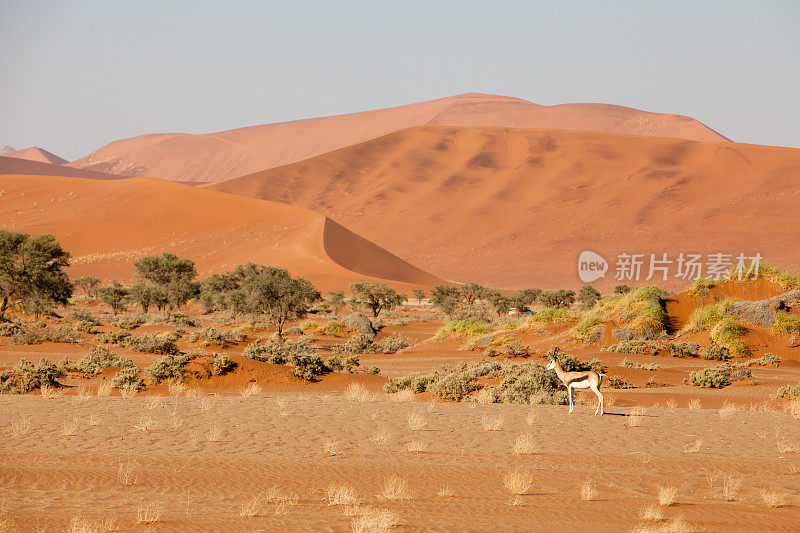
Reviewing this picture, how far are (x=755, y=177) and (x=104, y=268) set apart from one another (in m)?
87.6

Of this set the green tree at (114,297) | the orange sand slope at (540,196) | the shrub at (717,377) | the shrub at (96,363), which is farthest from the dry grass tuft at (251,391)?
the orange sand slope at (540,196)

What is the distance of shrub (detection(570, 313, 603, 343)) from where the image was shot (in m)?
26.5

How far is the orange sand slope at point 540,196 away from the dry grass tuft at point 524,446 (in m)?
70.9

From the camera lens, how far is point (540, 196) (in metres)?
110

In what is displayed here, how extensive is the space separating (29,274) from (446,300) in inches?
1050

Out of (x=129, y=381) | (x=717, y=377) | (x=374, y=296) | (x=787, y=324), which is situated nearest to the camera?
(x=129, y=381)

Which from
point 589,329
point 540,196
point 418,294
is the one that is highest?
point 540,196

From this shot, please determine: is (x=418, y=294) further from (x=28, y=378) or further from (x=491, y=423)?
(x=491, y=423)

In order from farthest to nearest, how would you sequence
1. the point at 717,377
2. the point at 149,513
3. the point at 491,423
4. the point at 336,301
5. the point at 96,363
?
the point at 336,301, the point at 96,363, the point at 717,377, the point at 491,423, the point at 149,513

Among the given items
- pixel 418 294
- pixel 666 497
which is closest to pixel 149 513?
pixel 666 497

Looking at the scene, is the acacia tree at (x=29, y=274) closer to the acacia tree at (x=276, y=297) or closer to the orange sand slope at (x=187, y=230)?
the acacia tree at (x=276, y=297)

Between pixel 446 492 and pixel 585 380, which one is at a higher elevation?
pixel 585 380

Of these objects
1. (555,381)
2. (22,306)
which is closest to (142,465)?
(555,381)

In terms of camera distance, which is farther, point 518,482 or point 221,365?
point 221,365
